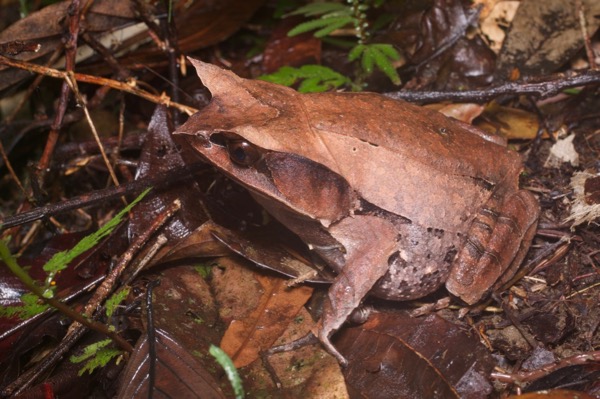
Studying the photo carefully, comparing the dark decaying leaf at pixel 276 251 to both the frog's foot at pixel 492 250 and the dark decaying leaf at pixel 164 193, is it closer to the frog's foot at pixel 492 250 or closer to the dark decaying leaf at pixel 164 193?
the dark decaying leaf at pixel 164 193

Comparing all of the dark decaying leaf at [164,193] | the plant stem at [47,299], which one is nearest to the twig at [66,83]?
the dark decaying leaf at [164,193]

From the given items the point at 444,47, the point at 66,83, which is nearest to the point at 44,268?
the point at 66,83

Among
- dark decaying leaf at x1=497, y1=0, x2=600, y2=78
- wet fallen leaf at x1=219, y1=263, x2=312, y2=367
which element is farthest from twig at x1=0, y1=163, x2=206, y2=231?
dark decaying leaf at x1=497, y1=0, x2=600, y2=78

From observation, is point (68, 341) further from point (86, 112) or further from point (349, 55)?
point (349, 55)

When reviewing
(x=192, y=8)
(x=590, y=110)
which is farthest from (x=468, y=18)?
(x=192, y=8)

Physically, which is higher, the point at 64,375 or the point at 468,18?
the point at 468,18

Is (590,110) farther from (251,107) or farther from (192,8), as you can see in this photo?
(192,8)
